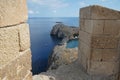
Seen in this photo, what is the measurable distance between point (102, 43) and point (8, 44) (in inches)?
145

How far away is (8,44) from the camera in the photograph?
1898 mm

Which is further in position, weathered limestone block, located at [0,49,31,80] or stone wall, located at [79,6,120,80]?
stone wall, located at [79,6,120,80]

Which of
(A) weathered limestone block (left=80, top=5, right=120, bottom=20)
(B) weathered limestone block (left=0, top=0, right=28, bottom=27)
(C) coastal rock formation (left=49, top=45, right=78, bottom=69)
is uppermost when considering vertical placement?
(A) weathered limestone block (left=80, top=5, right=120, bottom=20)

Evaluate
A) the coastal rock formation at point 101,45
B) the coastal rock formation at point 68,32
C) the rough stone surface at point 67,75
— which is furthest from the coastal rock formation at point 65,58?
the coastal rock formation at point 68,32

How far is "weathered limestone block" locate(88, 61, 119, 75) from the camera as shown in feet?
16.6

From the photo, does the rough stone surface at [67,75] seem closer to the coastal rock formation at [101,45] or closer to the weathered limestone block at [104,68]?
the coastal rock formation at [101,45]

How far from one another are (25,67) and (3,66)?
0.58 metres

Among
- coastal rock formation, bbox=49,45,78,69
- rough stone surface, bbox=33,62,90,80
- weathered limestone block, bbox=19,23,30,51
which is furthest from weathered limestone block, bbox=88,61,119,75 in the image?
weathered limestone block, bbox=19,23,30,51

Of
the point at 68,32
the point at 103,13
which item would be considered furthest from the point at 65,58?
the point at 68,32

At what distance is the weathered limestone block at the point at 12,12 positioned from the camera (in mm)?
1757

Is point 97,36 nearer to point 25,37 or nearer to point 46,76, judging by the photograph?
point 46,76

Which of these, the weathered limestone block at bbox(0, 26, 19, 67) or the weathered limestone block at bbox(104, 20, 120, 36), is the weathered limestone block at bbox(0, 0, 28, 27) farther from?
the weathered limestone block at bbox(104, 20, 120, 36)

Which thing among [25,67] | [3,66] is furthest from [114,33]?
[3,66]

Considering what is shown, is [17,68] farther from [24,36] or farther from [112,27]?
[112,27]
